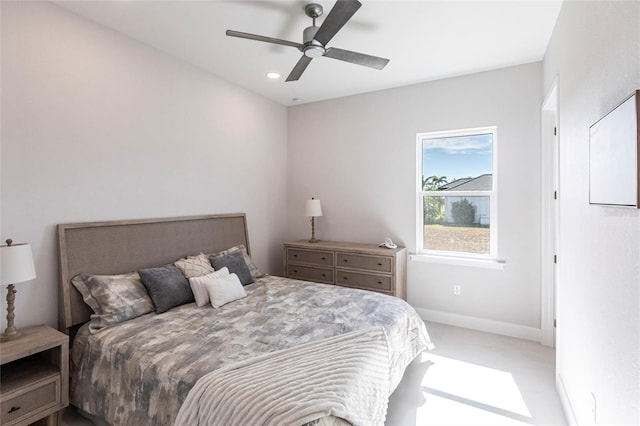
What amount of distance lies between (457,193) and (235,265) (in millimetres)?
2707

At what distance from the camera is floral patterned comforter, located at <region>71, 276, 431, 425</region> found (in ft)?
5.53

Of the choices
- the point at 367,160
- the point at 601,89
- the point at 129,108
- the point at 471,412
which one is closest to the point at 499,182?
the point at 367,160

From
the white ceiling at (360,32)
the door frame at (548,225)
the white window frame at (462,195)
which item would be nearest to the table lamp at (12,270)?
the white ceiling at (360,32)

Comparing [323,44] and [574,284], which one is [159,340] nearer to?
[323,44]

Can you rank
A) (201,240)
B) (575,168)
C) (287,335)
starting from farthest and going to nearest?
1. (201,240)
2. (287,335)
3. (575,168)

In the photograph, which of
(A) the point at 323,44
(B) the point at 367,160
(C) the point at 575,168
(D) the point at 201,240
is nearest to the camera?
(C) the point at 575,168

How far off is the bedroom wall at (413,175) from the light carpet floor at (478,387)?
0.48 meters

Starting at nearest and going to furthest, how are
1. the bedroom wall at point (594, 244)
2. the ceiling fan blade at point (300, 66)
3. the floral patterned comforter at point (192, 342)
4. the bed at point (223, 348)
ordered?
the bedroom wall at point (594, 244) → the bed at point (223, 348) → the floral patterned comforter at point (192, 342) → the ceiling fan blade at point (300, 66)

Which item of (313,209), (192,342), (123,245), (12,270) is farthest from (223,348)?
(313,209)

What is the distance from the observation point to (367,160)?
416cm

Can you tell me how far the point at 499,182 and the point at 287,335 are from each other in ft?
9.36

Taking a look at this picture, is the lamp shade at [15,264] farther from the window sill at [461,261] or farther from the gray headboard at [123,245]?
the window sill at [461,261]

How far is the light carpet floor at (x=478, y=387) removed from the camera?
211cm

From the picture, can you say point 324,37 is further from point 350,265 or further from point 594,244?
point 350,265
